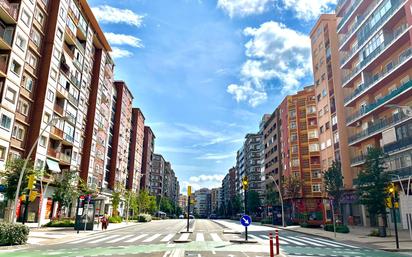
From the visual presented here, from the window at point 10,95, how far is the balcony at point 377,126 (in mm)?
39486

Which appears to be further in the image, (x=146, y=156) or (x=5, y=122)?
(x=146, y=156)

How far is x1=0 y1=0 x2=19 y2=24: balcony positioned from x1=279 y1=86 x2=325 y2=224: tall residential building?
152 ft

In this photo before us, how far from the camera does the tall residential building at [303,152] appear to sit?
2520 inches

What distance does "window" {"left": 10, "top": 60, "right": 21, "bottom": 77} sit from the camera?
3250 centimetres

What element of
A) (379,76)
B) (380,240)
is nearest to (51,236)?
(380,240)

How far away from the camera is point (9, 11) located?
31.8 meters

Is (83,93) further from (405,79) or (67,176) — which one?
(405,79)

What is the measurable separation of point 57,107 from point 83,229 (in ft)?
55.9

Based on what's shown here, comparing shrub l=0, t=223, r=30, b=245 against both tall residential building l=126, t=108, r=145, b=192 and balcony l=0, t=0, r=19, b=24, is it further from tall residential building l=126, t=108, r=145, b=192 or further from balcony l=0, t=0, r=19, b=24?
tall residential building l=126, t=108, r=145, b=192

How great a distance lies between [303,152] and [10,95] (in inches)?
2159

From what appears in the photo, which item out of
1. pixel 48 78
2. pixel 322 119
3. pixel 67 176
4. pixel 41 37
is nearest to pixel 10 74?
pixel 48 78

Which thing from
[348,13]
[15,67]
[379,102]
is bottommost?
[379,102]

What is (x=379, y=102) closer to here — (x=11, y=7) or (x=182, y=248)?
(x=182, y=248)

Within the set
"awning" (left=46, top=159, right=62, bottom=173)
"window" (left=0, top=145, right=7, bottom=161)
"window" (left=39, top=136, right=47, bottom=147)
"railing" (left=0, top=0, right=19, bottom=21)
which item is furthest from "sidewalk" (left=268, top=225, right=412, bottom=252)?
"railing" (left=0, top=0, right=19, bottom=21)
